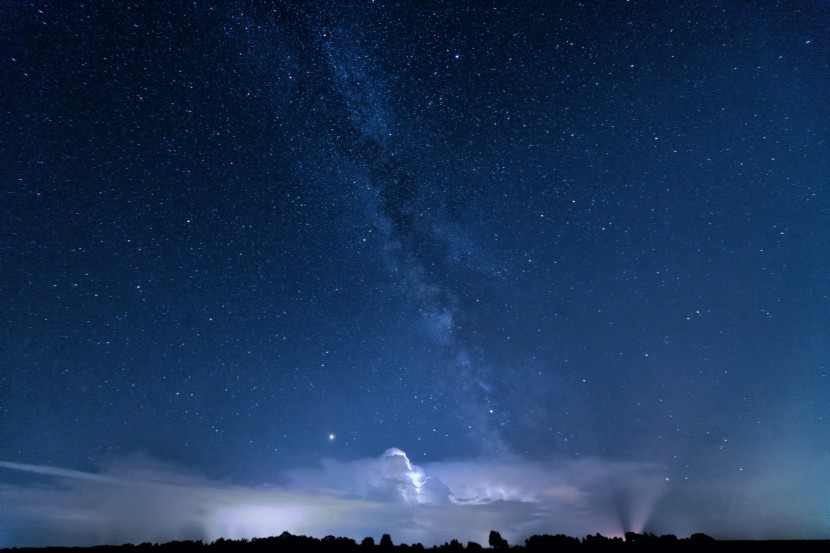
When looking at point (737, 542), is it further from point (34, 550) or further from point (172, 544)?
point (34, 550)

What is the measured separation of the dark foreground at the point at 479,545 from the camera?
10.6 metres

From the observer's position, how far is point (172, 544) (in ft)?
39.7

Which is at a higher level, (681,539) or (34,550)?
(681,539)

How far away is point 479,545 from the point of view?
12344mm

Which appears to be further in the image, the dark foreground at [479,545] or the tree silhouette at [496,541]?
the tree silhouette at [496,541]

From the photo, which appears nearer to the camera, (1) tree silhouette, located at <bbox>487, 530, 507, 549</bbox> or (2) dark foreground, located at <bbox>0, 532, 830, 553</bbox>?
(2) dark foreground, located at <bbox>0, 532, 830, 553</bbox>

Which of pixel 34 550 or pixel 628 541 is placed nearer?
pixel 628 541

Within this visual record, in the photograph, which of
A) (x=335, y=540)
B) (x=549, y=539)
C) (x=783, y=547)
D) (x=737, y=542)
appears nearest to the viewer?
(x=783, y=547)

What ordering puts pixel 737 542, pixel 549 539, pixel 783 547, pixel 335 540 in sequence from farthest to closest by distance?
pixel 335 540, pixel 549 539, pixel 737 542, pixel 783 547

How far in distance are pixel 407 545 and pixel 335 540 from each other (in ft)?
7.30

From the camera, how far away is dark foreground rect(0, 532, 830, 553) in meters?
10.6

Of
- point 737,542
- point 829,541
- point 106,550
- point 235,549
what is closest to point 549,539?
point 737,542

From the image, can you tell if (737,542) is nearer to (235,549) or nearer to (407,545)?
(407,545)

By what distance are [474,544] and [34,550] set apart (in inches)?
510
